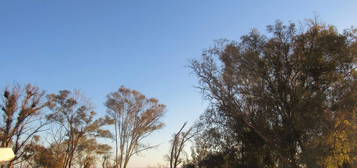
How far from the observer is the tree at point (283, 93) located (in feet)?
37.9

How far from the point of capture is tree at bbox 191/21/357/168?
11.5 meters

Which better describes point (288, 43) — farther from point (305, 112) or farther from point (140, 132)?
point (140, 132)

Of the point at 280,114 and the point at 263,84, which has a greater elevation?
the point at 263,84

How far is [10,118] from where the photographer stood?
58.4 feet

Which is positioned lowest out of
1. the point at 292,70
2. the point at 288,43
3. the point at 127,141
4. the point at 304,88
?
the point at 127,141

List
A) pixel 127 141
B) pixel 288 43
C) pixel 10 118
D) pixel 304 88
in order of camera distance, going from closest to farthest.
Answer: pixel 304 88 < pixel 288 43 < pixel 10 118 < pixel 127 141

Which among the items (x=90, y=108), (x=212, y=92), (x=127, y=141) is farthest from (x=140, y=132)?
(x=212, y=92)

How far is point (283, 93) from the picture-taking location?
13508 millimetres

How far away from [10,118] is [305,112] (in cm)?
1782

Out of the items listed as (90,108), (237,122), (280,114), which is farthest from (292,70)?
(90,108)

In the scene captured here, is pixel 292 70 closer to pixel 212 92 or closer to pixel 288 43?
pixel 288 43

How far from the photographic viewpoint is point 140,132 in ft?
87.0

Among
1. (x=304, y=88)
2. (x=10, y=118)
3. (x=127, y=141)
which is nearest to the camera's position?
(x=304, y=88)

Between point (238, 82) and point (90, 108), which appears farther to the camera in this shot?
point (90, 108)
